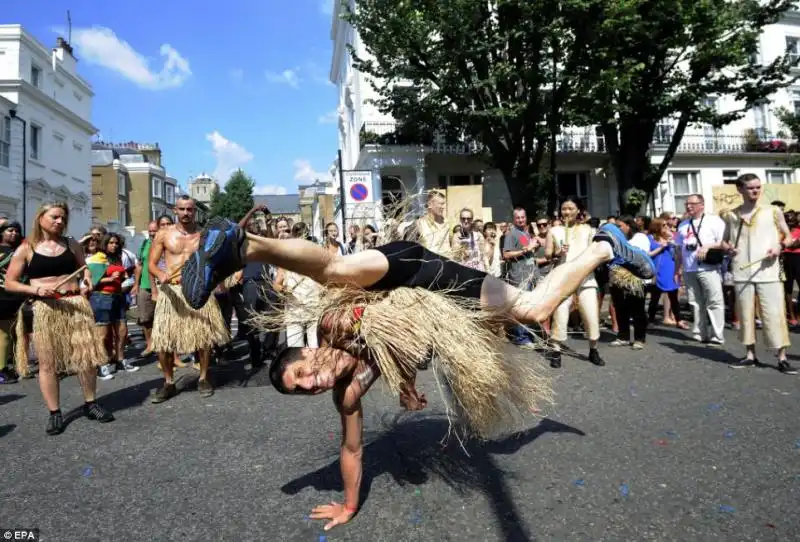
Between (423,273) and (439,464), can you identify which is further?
(439,464)

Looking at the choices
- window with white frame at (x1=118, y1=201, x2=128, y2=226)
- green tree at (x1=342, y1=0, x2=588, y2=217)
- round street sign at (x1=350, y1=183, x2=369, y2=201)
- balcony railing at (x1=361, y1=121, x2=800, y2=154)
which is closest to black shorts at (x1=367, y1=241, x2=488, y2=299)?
round street sign at (x1=350, y1=183, x2=369, y2=201)

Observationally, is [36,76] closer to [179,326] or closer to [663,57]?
[663,57]

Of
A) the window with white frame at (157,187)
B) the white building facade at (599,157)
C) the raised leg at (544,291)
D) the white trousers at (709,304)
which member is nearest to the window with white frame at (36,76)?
the white building facade at (599,157)

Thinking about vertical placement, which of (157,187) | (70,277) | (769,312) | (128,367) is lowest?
(128,367)

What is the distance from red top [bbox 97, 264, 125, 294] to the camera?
6.91m

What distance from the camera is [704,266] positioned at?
23.5 feet

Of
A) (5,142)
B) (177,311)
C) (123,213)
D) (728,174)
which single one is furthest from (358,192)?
(123,213)

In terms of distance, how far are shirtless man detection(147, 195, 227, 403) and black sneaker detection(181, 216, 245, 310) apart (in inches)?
132

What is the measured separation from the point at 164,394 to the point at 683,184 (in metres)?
31.0

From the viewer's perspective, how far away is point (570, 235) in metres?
6.65

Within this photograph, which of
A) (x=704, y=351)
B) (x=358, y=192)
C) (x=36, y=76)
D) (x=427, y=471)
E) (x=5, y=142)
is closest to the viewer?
(x=427, y=471)

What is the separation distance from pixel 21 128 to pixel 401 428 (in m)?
30.0

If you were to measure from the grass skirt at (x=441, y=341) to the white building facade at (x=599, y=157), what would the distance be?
20.5 meters

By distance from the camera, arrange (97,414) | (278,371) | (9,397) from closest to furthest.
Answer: (278,371) → (97,414) → (9,397)
